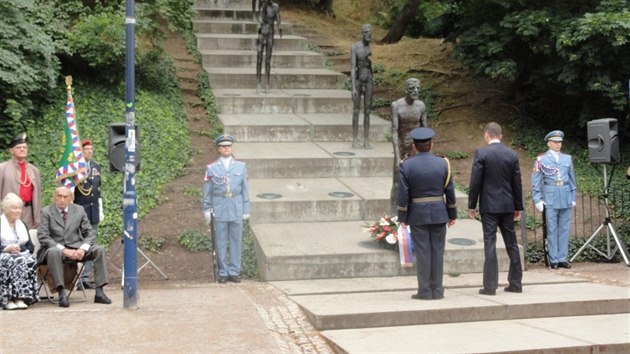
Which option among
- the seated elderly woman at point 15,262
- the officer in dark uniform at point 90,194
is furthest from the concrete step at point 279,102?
the seated elderly woman at point 15,262

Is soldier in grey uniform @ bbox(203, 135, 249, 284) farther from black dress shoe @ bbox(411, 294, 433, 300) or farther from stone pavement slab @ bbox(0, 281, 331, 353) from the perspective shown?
black dress shoe @ bbox(411, 294, 433, 300)

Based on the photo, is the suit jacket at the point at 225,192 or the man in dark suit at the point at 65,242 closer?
the man in dark suit at the point at 65,242

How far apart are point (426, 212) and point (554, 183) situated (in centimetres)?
423

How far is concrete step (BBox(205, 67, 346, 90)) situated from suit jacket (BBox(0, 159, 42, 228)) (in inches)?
390

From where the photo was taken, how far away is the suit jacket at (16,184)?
444 inches

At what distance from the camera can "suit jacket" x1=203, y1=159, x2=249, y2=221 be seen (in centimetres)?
1169

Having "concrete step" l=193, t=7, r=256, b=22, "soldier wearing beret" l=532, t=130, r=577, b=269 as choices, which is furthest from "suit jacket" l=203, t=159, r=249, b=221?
"concrete step" l=193, t=7, r=256, b=22

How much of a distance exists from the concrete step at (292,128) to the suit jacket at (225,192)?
244 inches

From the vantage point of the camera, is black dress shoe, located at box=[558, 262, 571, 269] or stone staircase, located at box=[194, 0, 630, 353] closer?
stone staircase, located at box=[194, 0, 630, 353]

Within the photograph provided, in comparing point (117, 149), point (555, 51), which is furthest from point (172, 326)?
point (555, 51)

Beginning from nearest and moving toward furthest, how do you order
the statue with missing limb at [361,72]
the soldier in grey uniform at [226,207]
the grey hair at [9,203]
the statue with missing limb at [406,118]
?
the grey hair at [9,203]
the soldier in grey uniform at [226,207]
the statue with missing limb at [406,118]
the statue with missing limb at [361,72]

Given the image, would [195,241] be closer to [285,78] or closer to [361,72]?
[361,72]

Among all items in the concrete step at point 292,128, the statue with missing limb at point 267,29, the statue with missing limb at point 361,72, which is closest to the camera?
the statue with missing limb at point 361,72

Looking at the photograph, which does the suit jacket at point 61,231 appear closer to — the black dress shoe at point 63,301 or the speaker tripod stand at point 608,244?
the black dress shoe at point 63,301
